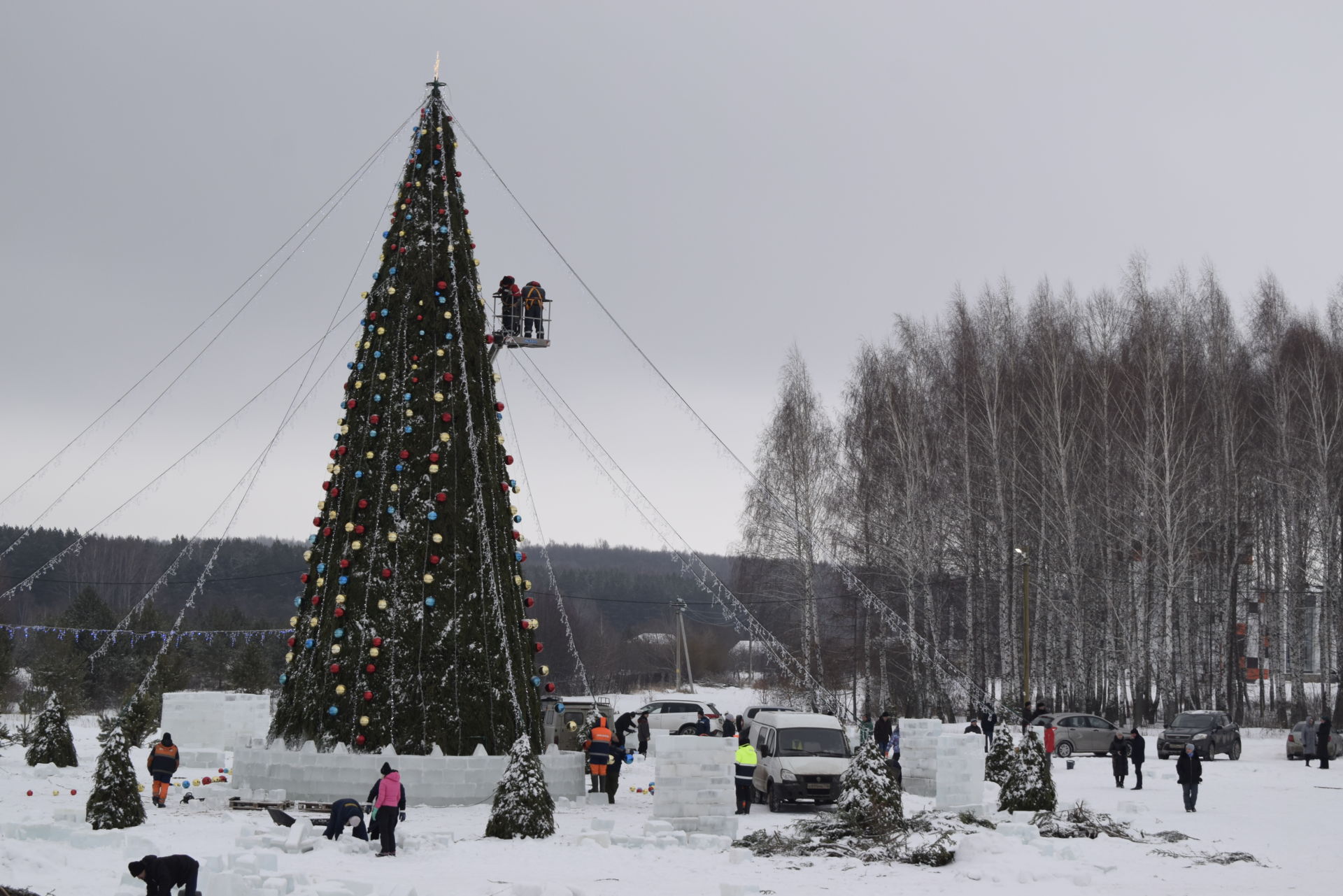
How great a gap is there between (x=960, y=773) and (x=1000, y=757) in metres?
3.08

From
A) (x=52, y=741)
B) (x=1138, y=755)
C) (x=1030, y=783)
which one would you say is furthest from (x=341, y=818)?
(x=1138, y=755)

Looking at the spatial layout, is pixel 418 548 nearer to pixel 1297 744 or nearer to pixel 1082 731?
pixel 1082 731

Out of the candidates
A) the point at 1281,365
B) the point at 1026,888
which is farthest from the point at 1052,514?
the point at 1026,888

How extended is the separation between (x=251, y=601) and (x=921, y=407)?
69087 mm

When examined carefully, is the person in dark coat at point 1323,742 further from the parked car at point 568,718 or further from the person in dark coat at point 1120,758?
the parked car at point 568,718

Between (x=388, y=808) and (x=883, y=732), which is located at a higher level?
(x=883, y=732)

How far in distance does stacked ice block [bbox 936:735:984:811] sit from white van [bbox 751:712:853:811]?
5.35ft

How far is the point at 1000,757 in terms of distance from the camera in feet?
78.6

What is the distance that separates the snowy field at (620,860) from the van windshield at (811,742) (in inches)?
67.5

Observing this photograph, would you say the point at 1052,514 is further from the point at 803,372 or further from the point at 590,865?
the point at 590,865

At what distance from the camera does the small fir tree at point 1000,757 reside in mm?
23609

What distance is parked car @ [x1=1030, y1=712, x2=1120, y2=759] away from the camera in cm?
3469

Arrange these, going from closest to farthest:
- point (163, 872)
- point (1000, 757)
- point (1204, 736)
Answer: point (163, 872) → point (1000, 757) → point (1204, 736)

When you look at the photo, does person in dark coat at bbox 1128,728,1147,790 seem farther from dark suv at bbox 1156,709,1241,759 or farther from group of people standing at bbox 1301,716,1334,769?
group of people standing at bbox 1301,716,1334,769
